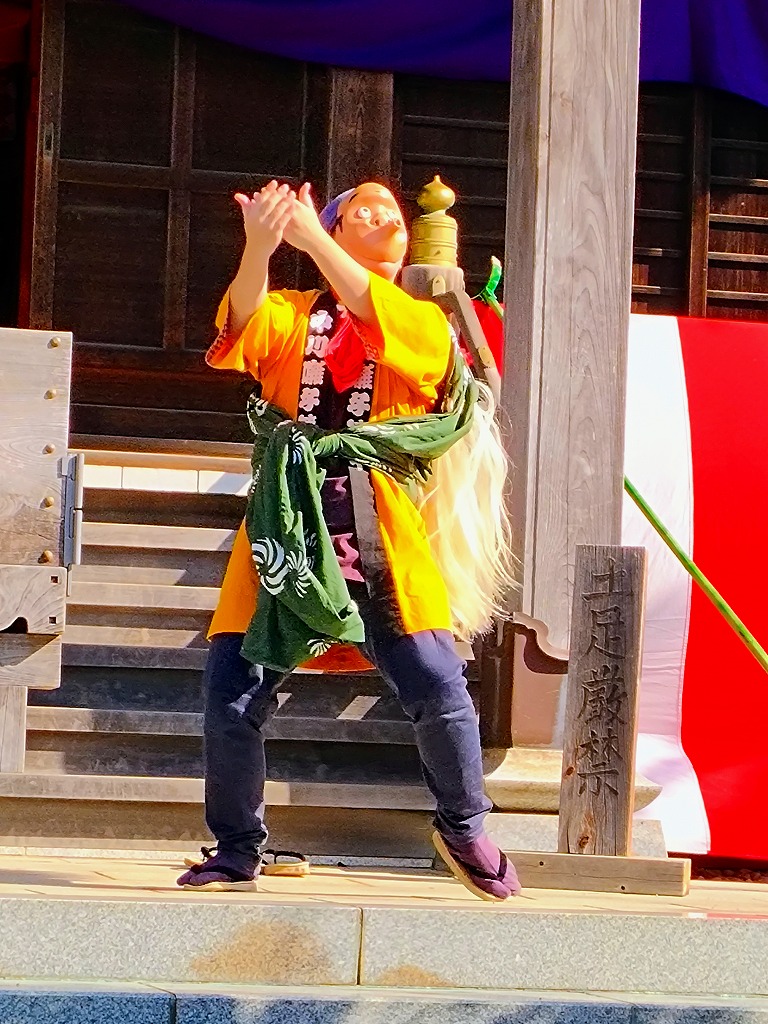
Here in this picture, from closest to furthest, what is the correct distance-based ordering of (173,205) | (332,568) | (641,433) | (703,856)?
(332,568)
(703,856)
(641,433)
(173,205)

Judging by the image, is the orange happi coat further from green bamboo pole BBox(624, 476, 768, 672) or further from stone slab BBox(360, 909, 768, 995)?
green bamboo pole BBox(624, 476, 768, 672)

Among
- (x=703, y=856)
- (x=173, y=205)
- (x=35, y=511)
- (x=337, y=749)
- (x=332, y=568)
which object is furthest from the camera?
(x=173, y=205)

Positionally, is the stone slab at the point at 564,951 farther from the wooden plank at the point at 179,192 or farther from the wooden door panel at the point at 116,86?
the wooden door panel at the point at 116,86

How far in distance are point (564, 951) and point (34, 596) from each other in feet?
6.61

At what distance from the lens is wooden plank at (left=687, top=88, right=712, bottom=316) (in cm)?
827

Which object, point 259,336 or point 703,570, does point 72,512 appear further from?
point 703,570

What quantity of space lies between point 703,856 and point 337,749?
141 centimetres

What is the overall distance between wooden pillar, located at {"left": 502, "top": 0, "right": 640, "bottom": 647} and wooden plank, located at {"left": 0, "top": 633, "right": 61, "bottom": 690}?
4.70 feet

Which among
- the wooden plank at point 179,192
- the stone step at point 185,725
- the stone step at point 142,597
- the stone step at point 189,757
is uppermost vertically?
the wooden plank at point 179,192

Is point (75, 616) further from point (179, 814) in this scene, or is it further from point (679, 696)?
point (679, 696)

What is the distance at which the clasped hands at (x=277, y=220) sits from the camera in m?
3.76

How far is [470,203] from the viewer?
8203 millimetres

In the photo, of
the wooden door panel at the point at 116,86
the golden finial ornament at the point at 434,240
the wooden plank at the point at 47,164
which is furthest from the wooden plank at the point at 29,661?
the wooden door panel at the point at 116,86

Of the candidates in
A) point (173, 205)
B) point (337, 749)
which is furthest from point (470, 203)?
point (337, 749)
